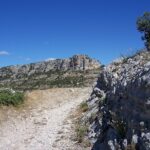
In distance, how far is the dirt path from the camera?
52.5 feet

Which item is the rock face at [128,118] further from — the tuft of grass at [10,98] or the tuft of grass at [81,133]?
the tuft of grass at [10,98]

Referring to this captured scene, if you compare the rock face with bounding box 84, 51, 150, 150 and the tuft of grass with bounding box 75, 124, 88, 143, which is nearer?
the rock face with bounding box 84, 51, 150, 150

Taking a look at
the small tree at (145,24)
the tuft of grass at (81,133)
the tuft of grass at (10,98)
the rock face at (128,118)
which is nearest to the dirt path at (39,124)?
the tuft of grass at (81,133)

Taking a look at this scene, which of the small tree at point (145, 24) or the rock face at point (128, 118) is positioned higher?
the small tree at point (145, 24)

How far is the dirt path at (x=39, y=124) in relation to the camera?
16.0 metres

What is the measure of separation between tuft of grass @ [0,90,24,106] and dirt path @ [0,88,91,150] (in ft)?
1.66

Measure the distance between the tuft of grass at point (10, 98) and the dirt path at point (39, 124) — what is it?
1.66 ft

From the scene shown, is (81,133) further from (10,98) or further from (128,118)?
(10,98)

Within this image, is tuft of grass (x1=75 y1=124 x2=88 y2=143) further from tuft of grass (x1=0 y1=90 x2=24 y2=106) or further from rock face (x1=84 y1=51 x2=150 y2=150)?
tuft of grass (x1=0 y1=90 x2=24 y2=106)

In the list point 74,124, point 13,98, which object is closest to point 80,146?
point 74,124

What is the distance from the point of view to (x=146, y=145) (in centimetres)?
967

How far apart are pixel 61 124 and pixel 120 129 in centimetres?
837

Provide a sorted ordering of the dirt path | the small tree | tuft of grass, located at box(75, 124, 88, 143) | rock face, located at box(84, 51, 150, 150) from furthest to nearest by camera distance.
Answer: the small tree
the dirt path
tuft of grass, located at box(75, 124, 88, 143)
rock face, located at box(84, 51, 150, 150)

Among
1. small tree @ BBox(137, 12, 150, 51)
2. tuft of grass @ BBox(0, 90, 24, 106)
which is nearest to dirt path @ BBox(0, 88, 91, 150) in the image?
tuft of grass @ BBox(0, 90, 24, 106)
